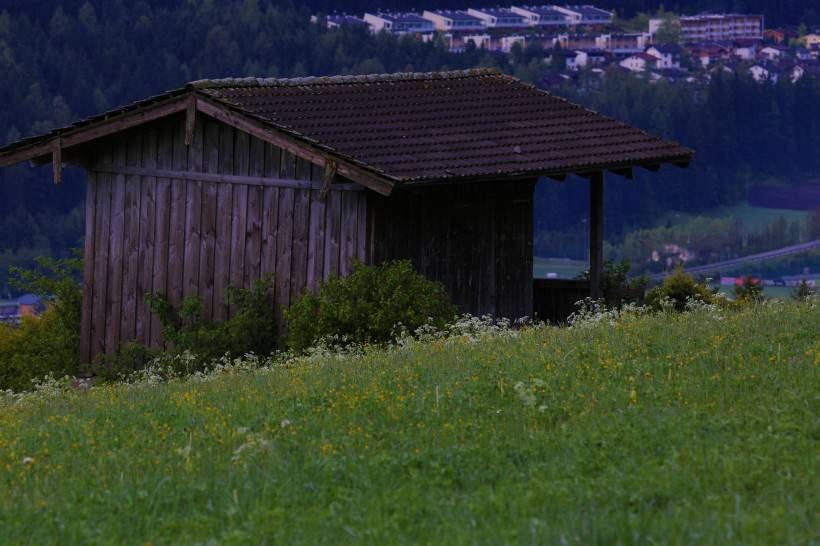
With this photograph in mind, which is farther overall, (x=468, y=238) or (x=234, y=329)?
(x=468, y=238)

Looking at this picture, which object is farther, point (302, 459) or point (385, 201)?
point (385, 201)

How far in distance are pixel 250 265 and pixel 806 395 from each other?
10822 millimetres

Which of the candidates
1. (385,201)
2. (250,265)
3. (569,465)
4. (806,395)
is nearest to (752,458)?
(569,465)

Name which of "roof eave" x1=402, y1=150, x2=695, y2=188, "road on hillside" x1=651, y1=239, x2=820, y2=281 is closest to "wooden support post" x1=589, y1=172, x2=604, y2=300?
"roof eave" x1=402, y1=150, x2=695, y2=188

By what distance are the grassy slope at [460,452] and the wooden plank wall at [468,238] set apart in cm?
620

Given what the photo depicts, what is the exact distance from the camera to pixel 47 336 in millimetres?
23594

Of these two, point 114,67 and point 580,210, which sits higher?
point 114,67

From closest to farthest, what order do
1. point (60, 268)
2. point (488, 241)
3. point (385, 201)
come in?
point (385, 201), point (488, 241), point (60, 268)

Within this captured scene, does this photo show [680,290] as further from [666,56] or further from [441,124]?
[666,56]

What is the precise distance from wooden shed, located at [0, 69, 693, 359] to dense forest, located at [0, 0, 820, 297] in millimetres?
112352

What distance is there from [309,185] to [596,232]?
5142 millimetres

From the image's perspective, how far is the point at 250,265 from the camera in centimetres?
1884

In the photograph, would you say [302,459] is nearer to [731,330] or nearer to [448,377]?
[448,377]

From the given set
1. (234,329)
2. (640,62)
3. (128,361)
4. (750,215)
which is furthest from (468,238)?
(640,62)
